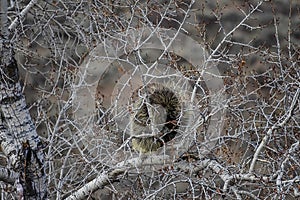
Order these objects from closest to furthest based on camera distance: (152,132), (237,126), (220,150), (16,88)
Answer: (16,88) → (152,132) → (220,150) → (237,126)

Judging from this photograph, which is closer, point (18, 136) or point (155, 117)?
point (18, 136)

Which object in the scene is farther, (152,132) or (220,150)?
(220,150)

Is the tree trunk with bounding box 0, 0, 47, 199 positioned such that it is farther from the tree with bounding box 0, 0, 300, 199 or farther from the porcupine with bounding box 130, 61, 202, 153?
the porcupine with bounding box 130, 61, 202, 153

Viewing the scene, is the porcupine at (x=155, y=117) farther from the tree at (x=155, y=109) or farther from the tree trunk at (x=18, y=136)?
the tree trunk at (x=18, y=136)

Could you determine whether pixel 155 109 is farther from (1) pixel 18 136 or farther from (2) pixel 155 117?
(1) pixel 18 136

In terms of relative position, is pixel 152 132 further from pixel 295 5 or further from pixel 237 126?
pixel 295 5

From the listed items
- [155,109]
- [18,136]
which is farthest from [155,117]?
[18,136]

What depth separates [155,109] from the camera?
3.33 metres

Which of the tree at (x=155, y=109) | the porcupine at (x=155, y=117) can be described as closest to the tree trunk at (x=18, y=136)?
the tree at (x=155, y=109)

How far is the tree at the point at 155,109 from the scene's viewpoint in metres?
3.24

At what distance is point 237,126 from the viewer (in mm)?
4270

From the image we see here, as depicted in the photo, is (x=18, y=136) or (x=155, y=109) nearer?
(x=18, y=136)

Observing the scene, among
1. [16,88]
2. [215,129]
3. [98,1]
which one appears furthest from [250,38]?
[16,88]

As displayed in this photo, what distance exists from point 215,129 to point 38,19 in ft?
4.83
